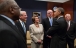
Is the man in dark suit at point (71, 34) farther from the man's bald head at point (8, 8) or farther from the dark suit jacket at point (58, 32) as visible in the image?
the man's bald head at point (8, 8)

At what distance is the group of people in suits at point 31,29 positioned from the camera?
133 cm

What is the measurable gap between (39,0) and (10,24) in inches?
265

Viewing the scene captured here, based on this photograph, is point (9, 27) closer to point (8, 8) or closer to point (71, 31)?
point (8, 8)

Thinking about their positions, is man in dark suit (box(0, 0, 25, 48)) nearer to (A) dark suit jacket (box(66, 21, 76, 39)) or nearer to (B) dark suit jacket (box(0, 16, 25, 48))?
(B) dark suit jacket (box(0, 16, 25, 48))

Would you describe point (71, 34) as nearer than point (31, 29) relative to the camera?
No

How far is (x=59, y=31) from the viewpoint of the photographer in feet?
12.5

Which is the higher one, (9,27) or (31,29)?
(9,27)

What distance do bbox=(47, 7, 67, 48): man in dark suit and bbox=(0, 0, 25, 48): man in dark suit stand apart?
2324 millimetres

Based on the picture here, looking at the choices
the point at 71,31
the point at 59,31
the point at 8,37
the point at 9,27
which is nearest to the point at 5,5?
the point at 9,27

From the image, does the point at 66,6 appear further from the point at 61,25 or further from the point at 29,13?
the point at 61,25

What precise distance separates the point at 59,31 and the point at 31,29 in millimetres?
1036

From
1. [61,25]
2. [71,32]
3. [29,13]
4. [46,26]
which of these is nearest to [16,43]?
[61,25]

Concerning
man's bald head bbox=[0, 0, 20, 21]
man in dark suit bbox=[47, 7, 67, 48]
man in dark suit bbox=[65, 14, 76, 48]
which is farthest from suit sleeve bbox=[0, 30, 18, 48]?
man in dark suit bbox=[65, 14, 76, 48]

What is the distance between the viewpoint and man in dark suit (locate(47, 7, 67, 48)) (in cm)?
377
